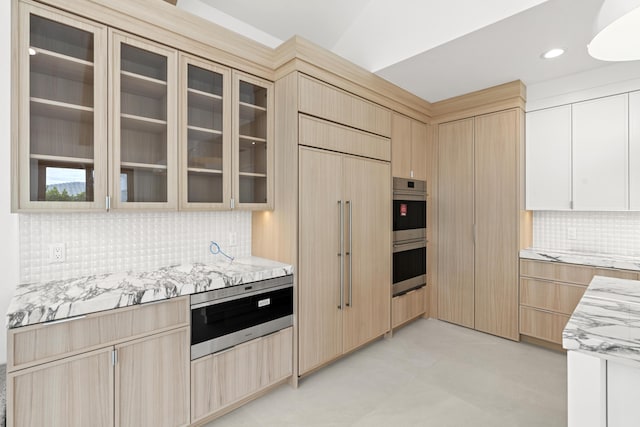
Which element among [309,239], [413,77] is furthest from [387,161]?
[309,239]

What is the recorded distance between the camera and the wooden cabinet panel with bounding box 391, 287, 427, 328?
10.8ft

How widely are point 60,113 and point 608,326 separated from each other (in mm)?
2676

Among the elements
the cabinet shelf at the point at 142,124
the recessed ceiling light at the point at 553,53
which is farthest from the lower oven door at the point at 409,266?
the cabinet shelf at the point at 142,124

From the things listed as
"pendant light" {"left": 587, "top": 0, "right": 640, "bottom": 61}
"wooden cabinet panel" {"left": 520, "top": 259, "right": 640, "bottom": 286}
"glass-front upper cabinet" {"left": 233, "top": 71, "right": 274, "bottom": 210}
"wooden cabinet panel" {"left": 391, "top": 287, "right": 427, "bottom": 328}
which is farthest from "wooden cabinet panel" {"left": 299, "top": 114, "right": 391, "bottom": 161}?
"wooden cabinet panel" {"left": 520, "top": 259, "right": 640, "bottom": 286}

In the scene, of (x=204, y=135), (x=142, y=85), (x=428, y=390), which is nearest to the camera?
(x=142, y=85)

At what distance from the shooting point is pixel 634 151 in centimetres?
267

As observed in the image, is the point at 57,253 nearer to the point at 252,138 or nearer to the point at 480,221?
the point at 252,138

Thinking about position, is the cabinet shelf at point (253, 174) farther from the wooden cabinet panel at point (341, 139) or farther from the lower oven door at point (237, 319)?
the lower oven door at point (237, 319)

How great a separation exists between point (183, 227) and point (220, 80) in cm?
111

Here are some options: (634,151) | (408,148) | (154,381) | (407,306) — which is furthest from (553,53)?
(154,381)

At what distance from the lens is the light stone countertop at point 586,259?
2.56 m

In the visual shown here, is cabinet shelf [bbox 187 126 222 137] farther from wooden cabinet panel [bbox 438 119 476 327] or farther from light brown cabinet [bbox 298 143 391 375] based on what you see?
wooden cabinet panel [bbox 438 119 476 327]

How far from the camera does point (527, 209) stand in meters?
3.20

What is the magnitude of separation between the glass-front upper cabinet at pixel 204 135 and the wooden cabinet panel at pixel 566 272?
2.87 meters
